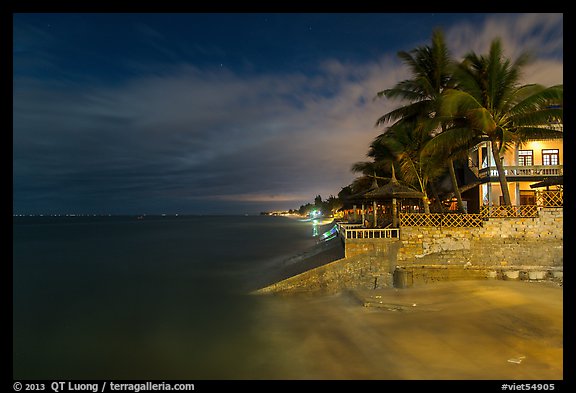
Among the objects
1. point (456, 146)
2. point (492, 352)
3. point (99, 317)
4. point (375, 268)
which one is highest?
point (456, 146)

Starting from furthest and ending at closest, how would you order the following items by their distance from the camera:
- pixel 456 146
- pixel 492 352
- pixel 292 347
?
pixel 456 146 < pixel 292 347 < pixel 492 352

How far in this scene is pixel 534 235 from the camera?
41.6 ft

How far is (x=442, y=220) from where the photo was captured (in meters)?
13.0

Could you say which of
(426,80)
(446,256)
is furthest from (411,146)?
(446,256)

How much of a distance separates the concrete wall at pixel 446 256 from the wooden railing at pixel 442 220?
188 mm

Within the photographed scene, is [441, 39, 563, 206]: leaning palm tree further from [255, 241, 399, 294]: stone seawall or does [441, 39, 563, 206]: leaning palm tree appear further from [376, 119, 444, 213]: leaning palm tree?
[255, 241, 399, 294]: stone seawall

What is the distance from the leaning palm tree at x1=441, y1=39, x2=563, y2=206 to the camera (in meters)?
13.6

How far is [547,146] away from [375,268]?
575 inches

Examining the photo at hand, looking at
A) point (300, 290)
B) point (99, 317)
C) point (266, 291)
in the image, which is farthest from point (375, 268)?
point (99, 317)

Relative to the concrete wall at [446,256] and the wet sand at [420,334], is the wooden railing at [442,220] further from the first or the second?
the wet sand at [420,334]

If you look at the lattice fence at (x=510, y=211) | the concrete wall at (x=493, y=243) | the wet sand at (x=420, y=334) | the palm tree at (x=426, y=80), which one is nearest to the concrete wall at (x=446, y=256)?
the concrete wall at (x=493, y=243)

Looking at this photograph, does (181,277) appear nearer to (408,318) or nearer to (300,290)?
(300,290)

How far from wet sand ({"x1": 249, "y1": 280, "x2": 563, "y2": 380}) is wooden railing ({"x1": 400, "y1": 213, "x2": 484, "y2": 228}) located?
2.17 metres
